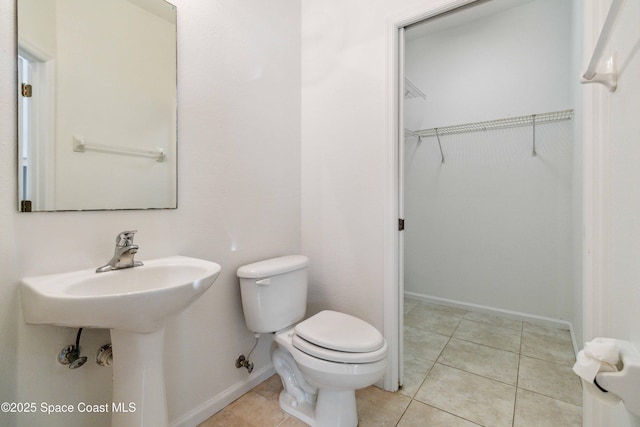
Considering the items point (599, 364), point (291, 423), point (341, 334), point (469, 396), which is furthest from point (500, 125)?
point (291, 423)

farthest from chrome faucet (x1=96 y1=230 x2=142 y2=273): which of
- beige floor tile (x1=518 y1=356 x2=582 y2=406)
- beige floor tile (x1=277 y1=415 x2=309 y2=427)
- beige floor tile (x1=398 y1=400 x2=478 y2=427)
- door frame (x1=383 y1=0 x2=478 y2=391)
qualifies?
beige floor tile (x1=518 y1=356 x2=582 y2=406)

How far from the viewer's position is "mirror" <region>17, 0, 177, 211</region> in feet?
2.97

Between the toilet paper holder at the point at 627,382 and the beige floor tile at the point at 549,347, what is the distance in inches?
70.4

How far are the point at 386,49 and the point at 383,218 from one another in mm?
936

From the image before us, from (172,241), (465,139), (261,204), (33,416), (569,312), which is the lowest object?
(569,312)

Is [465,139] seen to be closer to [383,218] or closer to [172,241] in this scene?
[383,218]

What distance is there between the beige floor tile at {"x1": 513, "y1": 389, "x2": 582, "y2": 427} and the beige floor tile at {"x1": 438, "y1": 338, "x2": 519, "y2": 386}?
14 centimetres

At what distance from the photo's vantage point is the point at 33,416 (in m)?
0.91

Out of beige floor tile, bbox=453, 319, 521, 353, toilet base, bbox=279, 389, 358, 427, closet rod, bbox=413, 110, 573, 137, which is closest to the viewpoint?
toilet base, bbox=279, 389, 358, 427

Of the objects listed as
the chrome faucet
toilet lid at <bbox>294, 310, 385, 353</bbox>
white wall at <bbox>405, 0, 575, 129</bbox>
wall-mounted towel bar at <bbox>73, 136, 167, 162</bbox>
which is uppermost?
white wall at <bbox>405, 0, 575, 129</bbox>

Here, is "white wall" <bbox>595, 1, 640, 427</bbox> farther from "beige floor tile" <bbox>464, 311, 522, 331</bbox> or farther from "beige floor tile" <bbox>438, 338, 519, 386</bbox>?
"beige floor tile" <bbox>464, 311, 522, 331</bbox>

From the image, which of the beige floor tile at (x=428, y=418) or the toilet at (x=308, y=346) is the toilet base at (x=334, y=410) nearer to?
the toilet at (x=308, y=346)

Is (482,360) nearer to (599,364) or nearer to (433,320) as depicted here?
(433,320)

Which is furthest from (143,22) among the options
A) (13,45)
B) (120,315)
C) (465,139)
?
(465,139)
